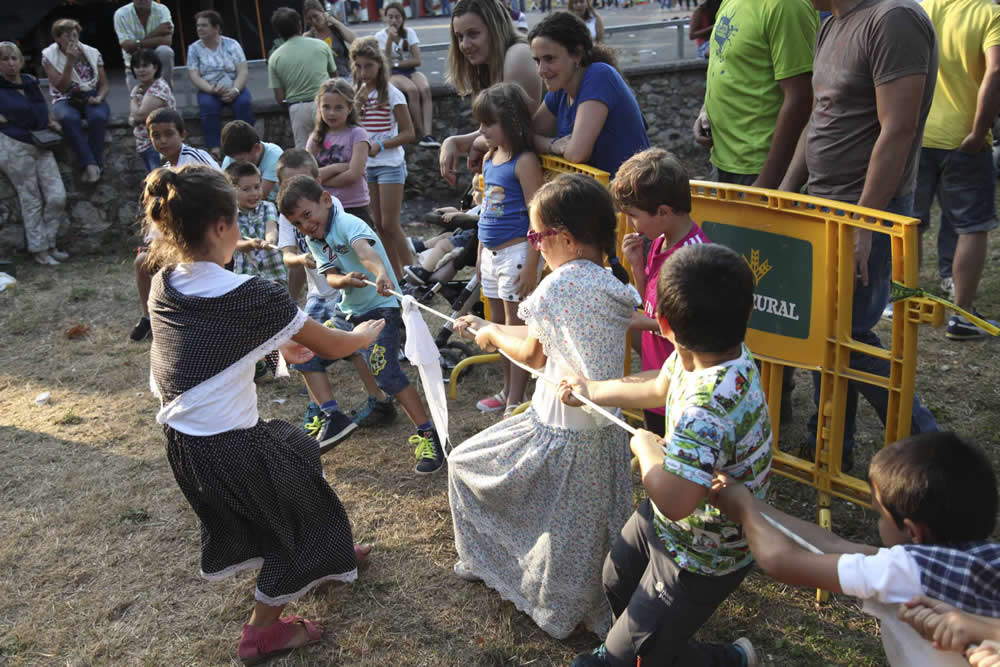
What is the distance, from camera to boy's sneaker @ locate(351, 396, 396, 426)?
495 cm

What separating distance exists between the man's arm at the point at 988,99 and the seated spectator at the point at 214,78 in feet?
25.2

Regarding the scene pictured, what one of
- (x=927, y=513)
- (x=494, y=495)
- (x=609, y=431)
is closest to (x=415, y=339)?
(x=494, y=495)

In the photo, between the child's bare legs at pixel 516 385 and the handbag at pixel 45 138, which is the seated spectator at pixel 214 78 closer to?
the handbag at pixel 45 138

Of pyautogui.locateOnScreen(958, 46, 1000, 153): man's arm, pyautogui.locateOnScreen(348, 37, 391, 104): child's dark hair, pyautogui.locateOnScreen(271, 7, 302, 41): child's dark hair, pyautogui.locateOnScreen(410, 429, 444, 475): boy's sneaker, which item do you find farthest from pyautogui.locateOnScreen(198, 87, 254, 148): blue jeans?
pyautogui.locateOnScreen(958, 46, 1000, 153): man's arm

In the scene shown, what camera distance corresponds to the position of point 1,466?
4727 millimetres

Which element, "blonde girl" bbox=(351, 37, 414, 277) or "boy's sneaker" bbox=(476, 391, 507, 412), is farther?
"blonde girl" bbox=(351, 37, 414, 277)

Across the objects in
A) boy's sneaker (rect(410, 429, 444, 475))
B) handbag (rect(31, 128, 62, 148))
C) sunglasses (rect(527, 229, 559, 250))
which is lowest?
boy's sneaker (rect(410, 429, 444, 475))

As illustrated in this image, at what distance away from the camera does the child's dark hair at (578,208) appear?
2.81 m

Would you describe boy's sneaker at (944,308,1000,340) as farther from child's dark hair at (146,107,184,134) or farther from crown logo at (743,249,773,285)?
child's dark hair at (146,107,184,134)

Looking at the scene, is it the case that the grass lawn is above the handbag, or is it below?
below

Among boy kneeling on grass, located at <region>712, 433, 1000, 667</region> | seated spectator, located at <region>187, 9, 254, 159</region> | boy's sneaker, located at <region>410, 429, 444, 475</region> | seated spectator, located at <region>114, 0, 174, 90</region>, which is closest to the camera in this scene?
boy kneeling on grass, located at <region>712, 433, 1000, 667</region>

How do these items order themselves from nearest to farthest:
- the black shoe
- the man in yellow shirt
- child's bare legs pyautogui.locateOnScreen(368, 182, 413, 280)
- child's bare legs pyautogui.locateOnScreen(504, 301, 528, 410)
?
child's bare legs pyautogui.locateOnScreen(504, 301, 528, 410)
the man in yellow shirt
the black shoe
child's bare legs pyautogui.locateOnScreen(368, 182, 413, 280)

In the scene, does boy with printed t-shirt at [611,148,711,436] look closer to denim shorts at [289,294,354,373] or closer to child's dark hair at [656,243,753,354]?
child's dark hair at [656,243,753,354]

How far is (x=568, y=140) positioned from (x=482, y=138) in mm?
732
